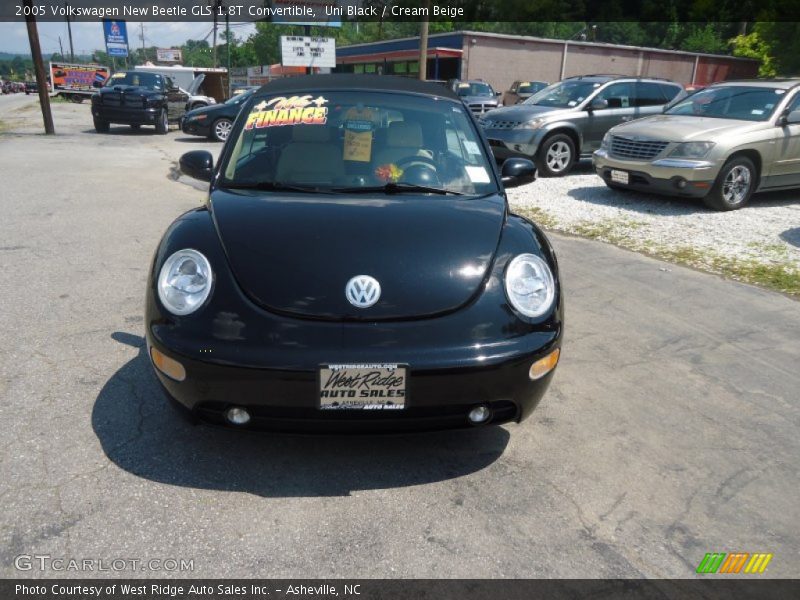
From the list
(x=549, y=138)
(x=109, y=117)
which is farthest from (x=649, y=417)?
(x=109, y=117)

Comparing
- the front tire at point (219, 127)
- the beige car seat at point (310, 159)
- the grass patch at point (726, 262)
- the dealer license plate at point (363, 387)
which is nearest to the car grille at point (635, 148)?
the grass patch at point (726, 262)

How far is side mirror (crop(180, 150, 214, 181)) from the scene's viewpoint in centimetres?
387

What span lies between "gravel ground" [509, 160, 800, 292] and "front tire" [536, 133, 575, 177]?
0.78 metres

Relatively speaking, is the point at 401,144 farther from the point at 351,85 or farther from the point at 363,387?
the point at 363,387

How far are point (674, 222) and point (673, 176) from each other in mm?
652

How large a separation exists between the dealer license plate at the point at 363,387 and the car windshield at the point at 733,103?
26.2ft

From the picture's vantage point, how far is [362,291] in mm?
2439

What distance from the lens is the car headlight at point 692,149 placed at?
7.77m

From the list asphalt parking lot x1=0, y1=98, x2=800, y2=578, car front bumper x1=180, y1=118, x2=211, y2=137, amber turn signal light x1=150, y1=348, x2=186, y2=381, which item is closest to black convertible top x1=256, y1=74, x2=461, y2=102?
asphalt parking lot x1=0, y1=98, x2=800, y2=578

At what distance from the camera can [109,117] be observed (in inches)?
674

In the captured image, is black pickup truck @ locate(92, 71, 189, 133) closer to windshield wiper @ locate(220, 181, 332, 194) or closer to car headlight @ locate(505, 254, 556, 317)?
windshield wiper @ locate(220, 181, 332, 194)

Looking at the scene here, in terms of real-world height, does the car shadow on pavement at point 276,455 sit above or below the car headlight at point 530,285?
below

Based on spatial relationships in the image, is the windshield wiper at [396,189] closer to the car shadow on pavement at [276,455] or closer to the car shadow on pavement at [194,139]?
the car shadow on pavement at [276,455]

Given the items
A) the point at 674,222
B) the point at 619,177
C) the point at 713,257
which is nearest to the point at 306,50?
the point at 619,177
